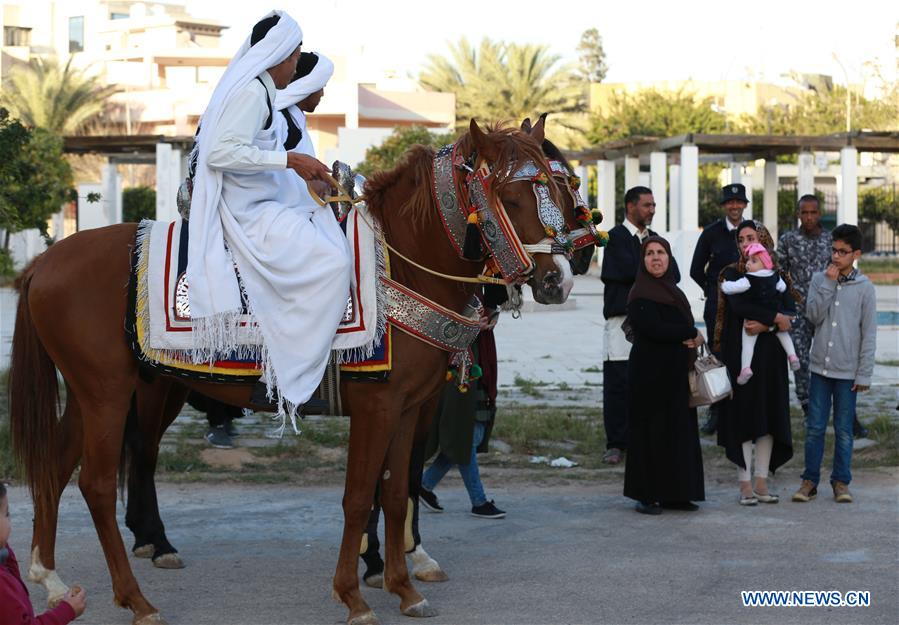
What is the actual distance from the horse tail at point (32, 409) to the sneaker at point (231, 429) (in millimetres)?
3611

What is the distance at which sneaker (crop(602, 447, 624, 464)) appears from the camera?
9.16 meters

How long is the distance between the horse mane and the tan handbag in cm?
260

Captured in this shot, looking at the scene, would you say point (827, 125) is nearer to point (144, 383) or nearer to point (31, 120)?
point (31, 120)

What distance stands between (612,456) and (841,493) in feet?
6.27

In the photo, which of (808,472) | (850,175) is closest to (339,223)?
(808,472)

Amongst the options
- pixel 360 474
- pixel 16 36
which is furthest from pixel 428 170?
pixel 16 36

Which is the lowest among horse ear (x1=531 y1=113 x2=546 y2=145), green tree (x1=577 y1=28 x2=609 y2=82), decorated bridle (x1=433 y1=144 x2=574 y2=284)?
decorated bridle (x1=433 y1=144 x2=574 y2=284)

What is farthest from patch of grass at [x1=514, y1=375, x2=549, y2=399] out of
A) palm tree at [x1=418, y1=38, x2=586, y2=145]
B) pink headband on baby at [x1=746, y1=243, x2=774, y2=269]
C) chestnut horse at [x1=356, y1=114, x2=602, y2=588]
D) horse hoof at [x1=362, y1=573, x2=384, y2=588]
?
palm tree at [x1=418, y1=38, x2=586, y2=145]

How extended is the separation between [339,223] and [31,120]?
4377cm

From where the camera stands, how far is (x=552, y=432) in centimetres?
1006

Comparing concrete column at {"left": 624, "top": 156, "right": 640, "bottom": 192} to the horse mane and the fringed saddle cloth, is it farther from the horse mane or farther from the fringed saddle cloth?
the fringed saddle cloth

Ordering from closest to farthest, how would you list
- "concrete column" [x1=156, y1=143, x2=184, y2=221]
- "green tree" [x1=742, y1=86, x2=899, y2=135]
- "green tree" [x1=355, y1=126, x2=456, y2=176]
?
"concrete column" [x1=156, y1=143, x2=184, y2=221]
"green tree" [x1=355, y1=126, x2=456, y2=176]
"green tree" [x1=742, y1=86, x2=899, y2=135]

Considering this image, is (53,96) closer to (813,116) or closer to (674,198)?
(674,198)

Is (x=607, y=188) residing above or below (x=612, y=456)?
above
